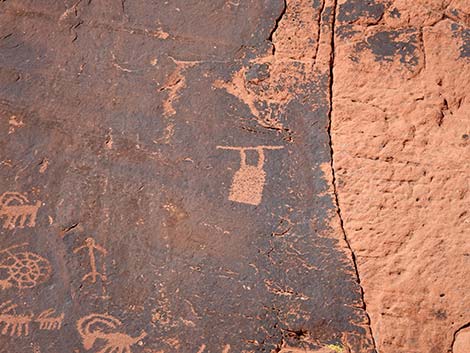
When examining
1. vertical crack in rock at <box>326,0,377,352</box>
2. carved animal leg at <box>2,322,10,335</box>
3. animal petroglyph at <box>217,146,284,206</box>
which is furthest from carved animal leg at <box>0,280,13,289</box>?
A: vertical crack in rock at <box>326,0,377,352</box>

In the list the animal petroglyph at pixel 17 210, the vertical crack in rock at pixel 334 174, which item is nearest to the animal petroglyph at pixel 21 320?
the animal petroglyph at pixel 17 210

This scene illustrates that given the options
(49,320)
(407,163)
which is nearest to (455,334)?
(407,163)

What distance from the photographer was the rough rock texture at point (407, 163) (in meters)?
1.90

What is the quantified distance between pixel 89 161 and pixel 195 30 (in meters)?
0.60

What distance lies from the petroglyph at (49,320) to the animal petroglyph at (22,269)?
11 centimetres

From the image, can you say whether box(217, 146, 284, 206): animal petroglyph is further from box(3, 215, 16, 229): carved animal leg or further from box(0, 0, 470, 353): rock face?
box(3, 215, 16, 229): carved animal leg

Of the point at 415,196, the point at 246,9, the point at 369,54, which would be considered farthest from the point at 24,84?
the point at 415,196

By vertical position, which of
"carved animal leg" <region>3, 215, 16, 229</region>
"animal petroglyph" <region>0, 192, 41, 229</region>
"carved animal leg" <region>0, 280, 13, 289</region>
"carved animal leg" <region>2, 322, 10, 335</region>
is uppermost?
"animal petroglyph" <region>0, 192, 41, 229</region>

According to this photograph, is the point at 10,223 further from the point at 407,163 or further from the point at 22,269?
the point at 407,163

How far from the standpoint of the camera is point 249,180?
201cm

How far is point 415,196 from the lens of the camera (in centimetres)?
192

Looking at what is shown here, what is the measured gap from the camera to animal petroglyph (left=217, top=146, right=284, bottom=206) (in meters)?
2.00

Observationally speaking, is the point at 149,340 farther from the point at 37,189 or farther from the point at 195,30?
the point at 195,30

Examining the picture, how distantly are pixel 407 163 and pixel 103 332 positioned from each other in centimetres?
117
